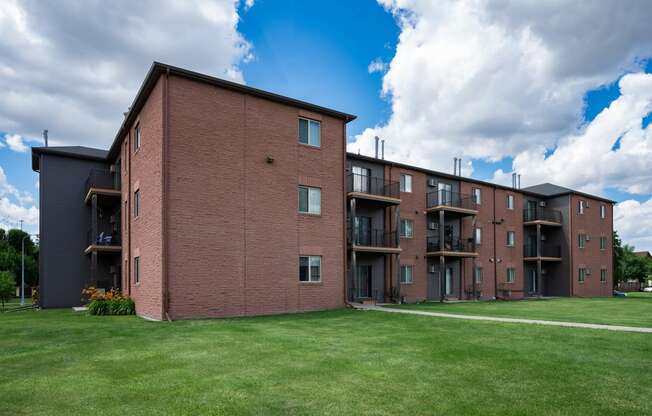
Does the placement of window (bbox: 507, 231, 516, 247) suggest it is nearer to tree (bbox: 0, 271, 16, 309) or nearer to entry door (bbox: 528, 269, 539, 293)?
entry door (bbox: 528, 269, 539, 293)

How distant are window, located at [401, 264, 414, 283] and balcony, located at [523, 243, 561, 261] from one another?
13.3m

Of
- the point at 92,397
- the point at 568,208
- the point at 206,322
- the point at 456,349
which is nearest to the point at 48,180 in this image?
the point at 206,322

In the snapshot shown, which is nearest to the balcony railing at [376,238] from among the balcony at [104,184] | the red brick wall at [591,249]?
the balcony at [104,184]

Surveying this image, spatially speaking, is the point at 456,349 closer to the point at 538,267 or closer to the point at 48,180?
the point at 48,180

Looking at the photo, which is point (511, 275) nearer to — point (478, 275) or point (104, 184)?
point (478, 275)

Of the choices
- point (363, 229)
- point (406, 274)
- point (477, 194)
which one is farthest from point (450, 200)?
point (363, 229)

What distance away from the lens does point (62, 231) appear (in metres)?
24.5

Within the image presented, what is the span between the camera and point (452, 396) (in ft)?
21.7

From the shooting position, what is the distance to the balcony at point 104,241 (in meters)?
22.3

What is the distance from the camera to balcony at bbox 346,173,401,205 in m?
24.5

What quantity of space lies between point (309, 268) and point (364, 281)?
6947 mm

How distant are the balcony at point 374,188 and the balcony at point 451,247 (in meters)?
4.62

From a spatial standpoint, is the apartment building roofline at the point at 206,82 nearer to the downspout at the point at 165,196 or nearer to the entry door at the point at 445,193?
the downspout at the point at 165,196

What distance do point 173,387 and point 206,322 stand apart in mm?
8157
